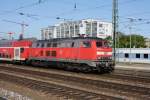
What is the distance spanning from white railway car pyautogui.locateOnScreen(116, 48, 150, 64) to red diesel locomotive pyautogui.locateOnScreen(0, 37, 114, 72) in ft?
102

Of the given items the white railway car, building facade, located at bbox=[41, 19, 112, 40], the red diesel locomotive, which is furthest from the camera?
building facade, located at bbox=[41, 19, 112, 40]

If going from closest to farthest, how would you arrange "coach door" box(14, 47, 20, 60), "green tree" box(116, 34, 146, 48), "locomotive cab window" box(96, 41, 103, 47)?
"locomotive cab window" box(96, 41, 103, 47) → "coach door" box(14, 47, 20, 60) → "green tree" box(116, 34, 146, 48)

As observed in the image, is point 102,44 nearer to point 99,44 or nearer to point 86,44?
point 99,44

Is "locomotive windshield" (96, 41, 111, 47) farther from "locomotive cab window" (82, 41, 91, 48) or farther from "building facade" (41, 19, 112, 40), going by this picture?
"building facade" (41, 19, 112, 40)

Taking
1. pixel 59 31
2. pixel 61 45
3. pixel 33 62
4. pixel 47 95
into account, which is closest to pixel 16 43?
pixel 33 62

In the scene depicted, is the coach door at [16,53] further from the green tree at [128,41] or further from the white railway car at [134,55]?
the green tree at [128,41]

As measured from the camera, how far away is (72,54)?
2798 centimetres

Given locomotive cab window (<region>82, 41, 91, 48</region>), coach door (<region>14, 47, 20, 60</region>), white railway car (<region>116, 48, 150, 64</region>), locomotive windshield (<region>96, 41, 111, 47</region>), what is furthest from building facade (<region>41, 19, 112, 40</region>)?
locomotive cab window (<region>82, 41, 91, 48</region>)

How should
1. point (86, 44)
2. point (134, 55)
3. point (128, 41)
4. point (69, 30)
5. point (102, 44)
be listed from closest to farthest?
point (86, 44) → point (102, 44) → point (134, 55) → point (69, 30) → point (128, 41)

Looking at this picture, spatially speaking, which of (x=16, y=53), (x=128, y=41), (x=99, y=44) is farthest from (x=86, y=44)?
(x=128, y=41)

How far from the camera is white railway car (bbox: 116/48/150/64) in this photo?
63.3 metres

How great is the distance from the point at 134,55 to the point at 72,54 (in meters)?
40.5

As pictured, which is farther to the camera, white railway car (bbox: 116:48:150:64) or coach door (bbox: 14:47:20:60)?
white railway car (bbox: 116:48:150:64)

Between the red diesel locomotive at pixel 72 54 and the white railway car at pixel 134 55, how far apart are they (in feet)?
102
